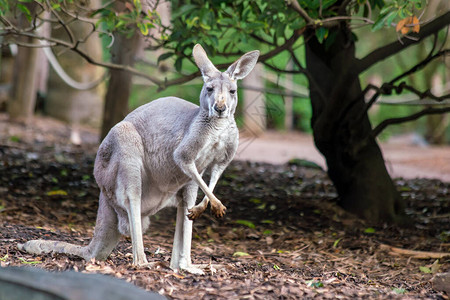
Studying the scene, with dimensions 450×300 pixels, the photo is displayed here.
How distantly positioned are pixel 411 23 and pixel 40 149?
5.82 metres

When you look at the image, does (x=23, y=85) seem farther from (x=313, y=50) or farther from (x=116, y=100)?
(x=313, y=50)

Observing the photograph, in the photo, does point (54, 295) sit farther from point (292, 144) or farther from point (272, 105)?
point (292, 144)

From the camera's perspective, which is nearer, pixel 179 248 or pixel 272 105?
pixel 179 248

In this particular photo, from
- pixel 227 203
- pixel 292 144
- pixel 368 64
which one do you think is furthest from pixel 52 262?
pixel 292 144

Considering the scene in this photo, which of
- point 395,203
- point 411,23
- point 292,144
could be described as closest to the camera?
point 411,23

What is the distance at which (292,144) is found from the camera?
48.6ft

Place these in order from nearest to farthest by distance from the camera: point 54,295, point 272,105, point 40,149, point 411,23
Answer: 1. point 54,295
2. point 411,23
3. point 272,105
4. point 40,149

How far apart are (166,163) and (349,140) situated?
291 centimetres

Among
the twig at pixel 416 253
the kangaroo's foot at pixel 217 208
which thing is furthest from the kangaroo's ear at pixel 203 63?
the twig at pixel 416 253

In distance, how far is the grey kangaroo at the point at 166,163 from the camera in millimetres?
3453

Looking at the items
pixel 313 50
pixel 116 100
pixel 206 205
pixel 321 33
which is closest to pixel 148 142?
pixel 206 205

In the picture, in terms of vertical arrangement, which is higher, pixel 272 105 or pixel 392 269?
pixel 272 105

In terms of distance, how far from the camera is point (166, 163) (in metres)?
3.71

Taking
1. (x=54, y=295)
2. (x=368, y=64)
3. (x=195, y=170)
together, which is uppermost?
(x=368, y=64)
